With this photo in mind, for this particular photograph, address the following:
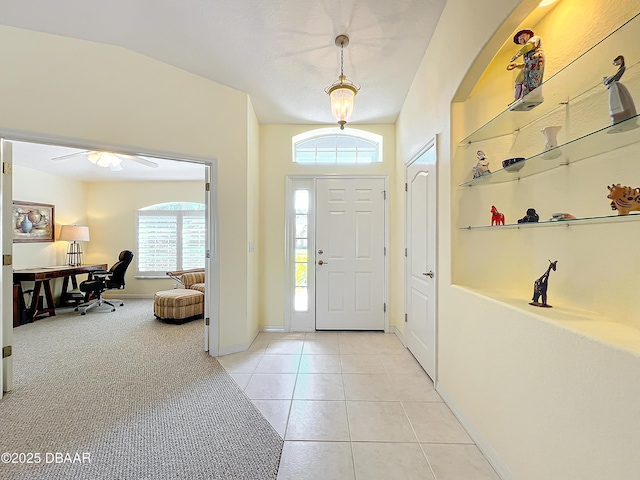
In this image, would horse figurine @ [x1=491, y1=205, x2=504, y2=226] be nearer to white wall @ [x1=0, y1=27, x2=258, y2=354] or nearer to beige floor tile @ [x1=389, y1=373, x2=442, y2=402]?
beige floor tile @ [x1=389, y1=373, x2=442, y2=402]

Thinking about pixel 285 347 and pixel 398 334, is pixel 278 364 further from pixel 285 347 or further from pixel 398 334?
pixel 398 334

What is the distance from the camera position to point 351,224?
12.1 ft

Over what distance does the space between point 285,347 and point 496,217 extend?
246 centimetres

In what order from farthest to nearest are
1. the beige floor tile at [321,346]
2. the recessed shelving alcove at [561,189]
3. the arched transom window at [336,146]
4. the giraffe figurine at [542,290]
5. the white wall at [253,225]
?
1. the arched transom window at [336,146]
2. the white wall at [253,225]
3. the beige floor tile at [321,346]
4. the giraffe figurine at [542,290]
5. the recessed shelving alcove at [561,189]

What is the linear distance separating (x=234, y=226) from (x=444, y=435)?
98.2 inches

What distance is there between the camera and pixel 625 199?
103 cm

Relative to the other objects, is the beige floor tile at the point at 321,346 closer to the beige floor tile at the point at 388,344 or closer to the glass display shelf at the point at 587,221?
the beige floor tile at the point at 388,344

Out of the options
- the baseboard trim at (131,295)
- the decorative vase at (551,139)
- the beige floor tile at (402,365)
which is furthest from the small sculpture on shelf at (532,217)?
the baseboard trim at (131,295)

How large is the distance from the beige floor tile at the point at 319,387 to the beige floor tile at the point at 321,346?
0.49 m

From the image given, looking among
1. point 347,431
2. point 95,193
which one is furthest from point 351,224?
point 95,193

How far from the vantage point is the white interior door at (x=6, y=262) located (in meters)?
2.15

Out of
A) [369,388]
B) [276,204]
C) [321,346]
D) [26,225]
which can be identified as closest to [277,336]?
[321,346]

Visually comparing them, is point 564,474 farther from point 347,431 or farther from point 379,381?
point 379,381

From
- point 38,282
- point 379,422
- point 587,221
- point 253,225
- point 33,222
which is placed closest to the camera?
point 587,221
